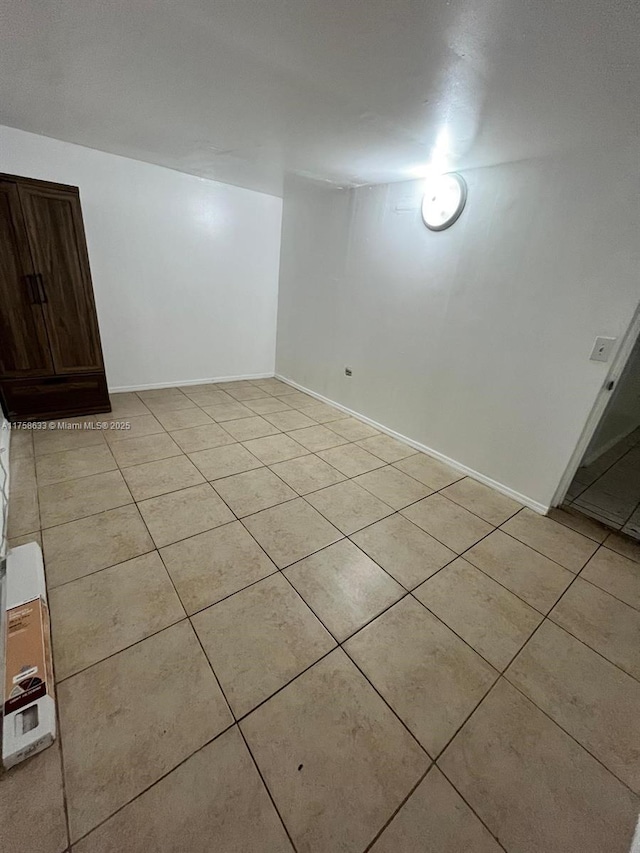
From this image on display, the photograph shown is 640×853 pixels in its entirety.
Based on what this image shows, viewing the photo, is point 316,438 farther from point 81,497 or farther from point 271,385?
point 81,497

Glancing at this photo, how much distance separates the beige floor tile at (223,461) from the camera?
8.25 feet

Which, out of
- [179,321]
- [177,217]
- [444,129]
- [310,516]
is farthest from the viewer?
[179,321]

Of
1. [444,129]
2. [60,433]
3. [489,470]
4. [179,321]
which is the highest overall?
[444,129]

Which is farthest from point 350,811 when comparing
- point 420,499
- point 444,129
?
point 444,129

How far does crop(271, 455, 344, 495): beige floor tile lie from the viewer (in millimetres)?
2465

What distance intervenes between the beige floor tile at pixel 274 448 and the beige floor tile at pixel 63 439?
125cm

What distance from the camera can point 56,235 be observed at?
2.66m

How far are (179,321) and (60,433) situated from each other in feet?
5.96

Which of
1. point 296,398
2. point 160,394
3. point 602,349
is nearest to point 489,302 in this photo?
point 602,349

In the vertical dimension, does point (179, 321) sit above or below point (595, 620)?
above

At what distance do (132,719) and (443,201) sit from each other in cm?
344

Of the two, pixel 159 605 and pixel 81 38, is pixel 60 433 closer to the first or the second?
pixel 159 605

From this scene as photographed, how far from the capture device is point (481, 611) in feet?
5.32

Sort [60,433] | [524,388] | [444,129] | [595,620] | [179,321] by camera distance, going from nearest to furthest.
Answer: [595,620], [444,129], [524,388], [60,433], [179,321]
